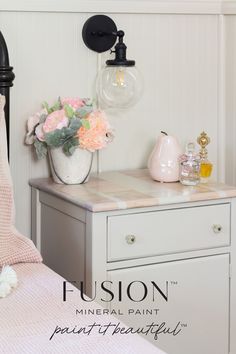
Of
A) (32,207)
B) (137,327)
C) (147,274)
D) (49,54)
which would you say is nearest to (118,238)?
(147,274)

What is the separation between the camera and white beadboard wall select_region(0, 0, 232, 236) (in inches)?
92.4

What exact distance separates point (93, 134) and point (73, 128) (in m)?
0.06

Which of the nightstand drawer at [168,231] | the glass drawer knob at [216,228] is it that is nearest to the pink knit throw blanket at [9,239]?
the nightstand drawer at [168,231]

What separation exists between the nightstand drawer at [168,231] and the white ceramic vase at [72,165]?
29 cm

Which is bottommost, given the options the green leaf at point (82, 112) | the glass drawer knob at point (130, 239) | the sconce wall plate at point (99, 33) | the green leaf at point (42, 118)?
the glass drawer knob at point (130, 239)

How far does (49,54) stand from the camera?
2.38 metres

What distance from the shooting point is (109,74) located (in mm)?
2418

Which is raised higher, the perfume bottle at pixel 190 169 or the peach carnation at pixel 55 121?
the peach carnation at pixel 55 121

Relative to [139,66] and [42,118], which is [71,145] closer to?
[42,118]

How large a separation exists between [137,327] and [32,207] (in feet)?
1.88

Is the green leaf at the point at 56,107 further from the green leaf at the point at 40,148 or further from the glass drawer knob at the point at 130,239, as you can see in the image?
the glass drawer knob at the point at 130,239

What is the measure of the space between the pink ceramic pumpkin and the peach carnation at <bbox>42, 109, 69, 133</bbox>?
34cm

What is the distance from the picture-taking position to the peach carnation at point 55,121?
7.13 ft

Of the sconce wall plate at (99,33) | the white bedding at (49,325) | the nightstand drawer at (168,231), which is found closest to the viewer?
the white bedding at (49,325)
